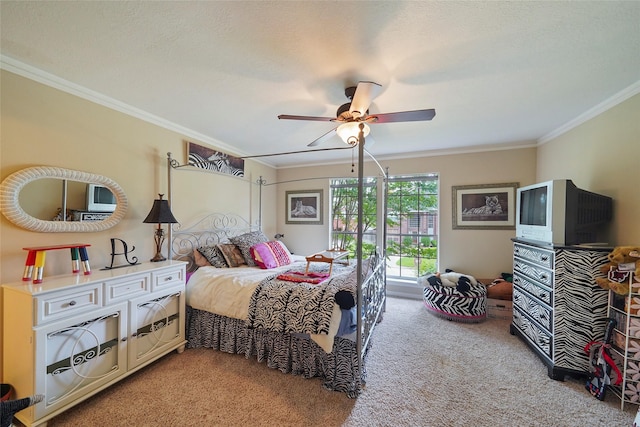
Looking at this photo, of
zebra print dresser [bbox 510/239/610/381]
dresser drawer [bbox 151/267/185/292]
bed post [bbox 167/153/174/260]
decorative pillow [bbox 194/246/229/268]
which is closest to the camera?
zebra print dresser [bbox 510/239/610/381]

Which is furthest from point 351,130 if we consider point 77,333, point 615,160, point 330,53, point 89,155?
A: point 77,333

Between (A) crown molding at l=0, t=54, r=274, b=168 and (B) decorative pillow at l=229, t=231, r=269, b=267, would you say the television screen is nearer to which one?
(B) decorative pillow at l=229, t=231, r=269, b=267

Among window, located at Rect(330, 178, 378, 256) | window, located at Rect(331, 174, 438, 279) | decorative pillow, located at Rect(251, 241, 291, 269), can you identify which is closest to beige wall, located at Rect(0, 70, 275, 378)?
decorative pillow, located at Rect(251, 241, 291, 269)

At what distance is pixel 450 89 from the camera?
2045mm

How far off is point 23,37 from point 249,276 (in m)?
2.35

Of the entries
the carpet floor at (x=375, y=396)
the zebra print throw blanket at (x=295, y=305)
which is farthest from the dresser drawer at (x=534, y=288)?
the zebra print throw blanket at (x=295, y=305)

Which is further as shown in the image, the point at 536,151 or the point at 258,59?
the point at 536,151

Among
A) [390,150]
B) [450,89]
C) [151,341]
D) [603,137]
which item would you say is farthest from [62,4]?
[603,137]

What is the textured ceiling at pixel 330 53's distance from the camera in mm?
1281

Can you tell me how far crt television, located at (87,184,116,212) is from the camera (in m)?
2.13

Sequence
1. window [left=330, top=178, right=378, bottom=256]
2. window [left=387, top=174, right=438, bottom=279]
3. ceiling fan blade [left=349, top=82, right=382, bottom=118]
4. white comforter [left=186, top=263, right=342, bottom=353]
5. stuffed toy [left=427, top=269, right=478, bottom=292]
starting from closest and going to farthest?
ceiling fan blade [left=349, top=82, right=382, bottom=118], white comforter [left=186, top=263, right=342, bottom=353], stuffed toy [left=427, top=269, right=478, bottom=292], window [left=387, top=174, right=438, bottom=279], window [left=330, top=178, right=378, bottom=256]

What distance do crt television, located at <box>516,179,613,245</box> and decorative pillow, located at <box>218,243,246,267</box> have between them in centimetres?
330

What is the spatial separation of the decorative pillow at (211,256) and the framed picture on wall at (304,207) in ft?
6.72

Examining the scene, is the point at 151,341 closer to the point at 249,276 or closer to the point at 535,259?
the point at 249,276
